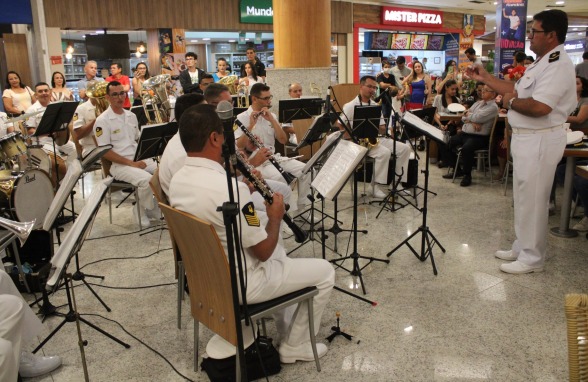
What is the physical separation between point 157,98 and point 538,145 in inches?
158

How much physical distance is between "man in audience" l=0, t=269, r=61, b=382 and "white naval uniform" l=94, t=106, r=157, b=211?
243 cm

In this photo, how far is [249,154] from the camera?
475 cm

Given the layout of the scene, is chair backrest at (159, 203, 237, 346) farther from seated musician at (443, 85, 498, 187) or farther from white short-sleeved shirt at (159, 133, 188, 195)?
seated musician at (443, 85, 498, 187)

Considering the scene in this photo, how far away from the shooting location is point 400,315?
10.2 ft

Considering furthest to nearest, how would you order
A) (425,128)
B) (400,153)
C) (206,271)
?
(400,153)
(425,128)
(206,271)

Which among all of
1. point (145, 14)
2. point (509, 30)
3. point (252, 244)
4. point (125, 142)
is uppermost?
point (145, 14)

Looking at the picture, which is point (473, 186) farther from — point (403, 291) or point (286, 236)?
point (403, 291)

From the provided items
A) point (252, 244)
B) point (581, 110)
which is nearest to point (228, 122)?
point (252, 244)

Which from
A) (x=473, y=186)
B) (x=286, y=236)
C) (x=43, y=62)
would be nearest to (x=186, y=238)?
(x=286, y=236)

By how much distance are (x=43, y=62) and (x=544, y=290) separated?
9.16 metres

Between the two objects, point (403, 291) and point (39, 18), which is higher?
point (39, 18)

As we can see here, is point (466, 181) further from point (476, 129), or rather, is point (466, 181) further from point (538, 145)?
point (538, 145)

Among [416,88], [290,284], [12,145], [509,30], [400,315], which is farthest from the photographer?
[509,30]

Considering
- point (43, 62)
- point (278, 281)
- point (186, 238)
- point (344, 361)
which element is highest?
point (43, 62)
